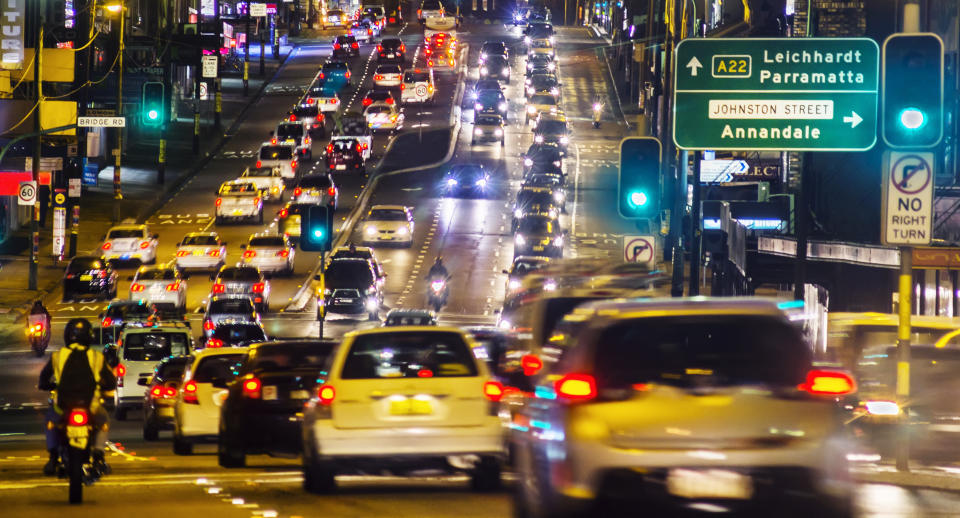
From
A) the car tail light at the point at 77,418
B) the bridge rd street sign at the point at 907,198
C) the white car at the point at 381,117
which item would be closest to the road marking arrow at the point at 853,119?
the bridge rd street sign at the point at 907,198

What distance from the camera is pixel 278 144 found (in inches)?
2640

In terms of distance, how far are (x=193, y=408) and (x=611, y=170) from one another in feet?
182

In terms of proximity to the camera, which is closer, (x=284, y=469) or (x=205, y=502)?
(x=205, y=502)

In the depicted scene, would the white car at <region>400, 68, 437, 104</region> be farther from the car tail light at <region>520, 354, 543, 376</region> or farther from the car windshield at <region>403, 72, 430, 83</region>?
the car tail light at <region>520, 354, 543, 376</region>

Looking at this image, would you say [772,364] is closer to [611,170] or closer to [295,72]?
[611,170]

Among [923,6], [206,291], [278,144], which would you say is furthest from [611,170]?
[923,6]

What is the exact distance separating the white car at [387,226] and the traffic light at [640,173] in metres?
35.7

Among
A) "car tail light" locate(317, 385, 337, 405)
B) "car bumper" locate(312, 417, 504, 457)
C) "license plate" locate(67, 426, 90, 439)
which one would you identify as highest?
"car tail light" locate(317, 385, 337, 405)

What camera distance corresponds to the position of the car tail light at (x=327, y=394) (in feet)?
44.7

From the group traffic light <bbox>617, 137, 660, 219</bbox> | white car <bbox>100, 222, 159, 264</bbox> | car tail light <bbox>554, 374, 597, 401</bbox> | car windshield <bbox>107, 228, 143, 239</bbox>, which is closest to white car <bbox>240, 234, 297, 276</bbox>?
white car <bbox>100, 222, 159, 264</bbox>

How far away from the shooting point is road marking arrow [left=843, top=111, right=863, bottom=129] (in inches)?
781

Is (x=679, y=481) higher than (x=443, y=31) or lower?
lower

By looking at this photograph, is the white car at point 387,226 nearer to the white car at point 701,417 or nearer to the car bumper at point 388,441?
the car bumper at point 388,441

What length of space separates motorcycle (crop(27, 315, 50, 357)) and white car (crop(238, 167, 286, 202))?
26049mm
